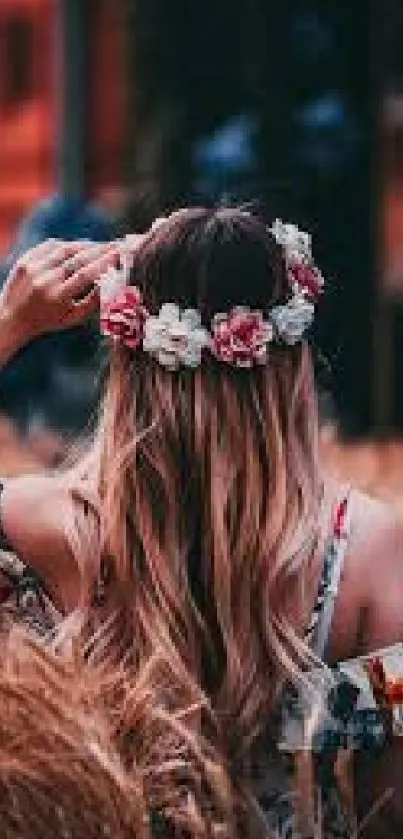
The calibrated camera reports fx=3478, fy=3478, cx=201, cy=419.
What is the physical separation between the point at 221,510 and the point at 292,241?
454 mm

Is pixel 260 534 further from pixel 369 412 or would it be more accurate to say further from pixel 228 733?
pixel 369 412

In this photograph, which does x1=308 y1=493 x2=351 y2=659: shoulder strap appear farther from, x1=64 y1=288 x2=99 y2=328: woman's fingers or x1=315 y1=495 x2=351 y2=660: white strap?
x1=64 y1=288 x2=99 y2=328: woman's fingers

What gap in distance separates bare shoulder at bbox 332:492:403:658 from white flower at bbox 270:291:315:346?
0.29m

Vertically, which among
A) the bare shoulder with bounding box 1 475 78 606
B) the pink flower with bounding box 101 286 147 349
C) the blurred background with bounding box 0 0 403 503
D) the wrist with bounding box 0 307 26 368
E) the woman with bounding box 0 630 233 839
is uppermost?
the blurred background with bounding box 0 0 403 503

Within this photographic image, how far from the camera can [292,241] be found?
5.28m

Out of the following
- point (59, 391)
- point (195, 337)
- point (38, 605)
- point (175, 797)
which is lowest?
point (175, 797)

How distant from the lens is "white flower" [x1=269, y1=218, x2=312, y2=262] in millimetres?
5262

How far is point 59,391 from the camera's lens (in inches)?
440

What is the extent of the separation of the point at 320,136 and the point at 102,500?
9296 mm

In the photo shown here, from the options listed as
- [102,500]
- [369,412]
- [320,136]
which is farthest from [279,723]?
[369,412]

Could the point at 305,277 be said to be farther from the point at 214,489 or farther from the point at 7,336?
the point at 7,336

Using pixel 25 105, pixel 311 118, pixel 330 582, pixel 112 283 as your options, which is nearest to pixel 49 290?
pixel 112 283

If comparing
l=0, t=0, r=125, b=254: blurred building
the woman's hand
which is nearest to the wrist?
the woman's hand

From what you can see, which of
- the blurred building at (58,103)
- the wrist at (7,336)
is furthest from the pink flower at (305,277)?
the blurred building at (58,103)
